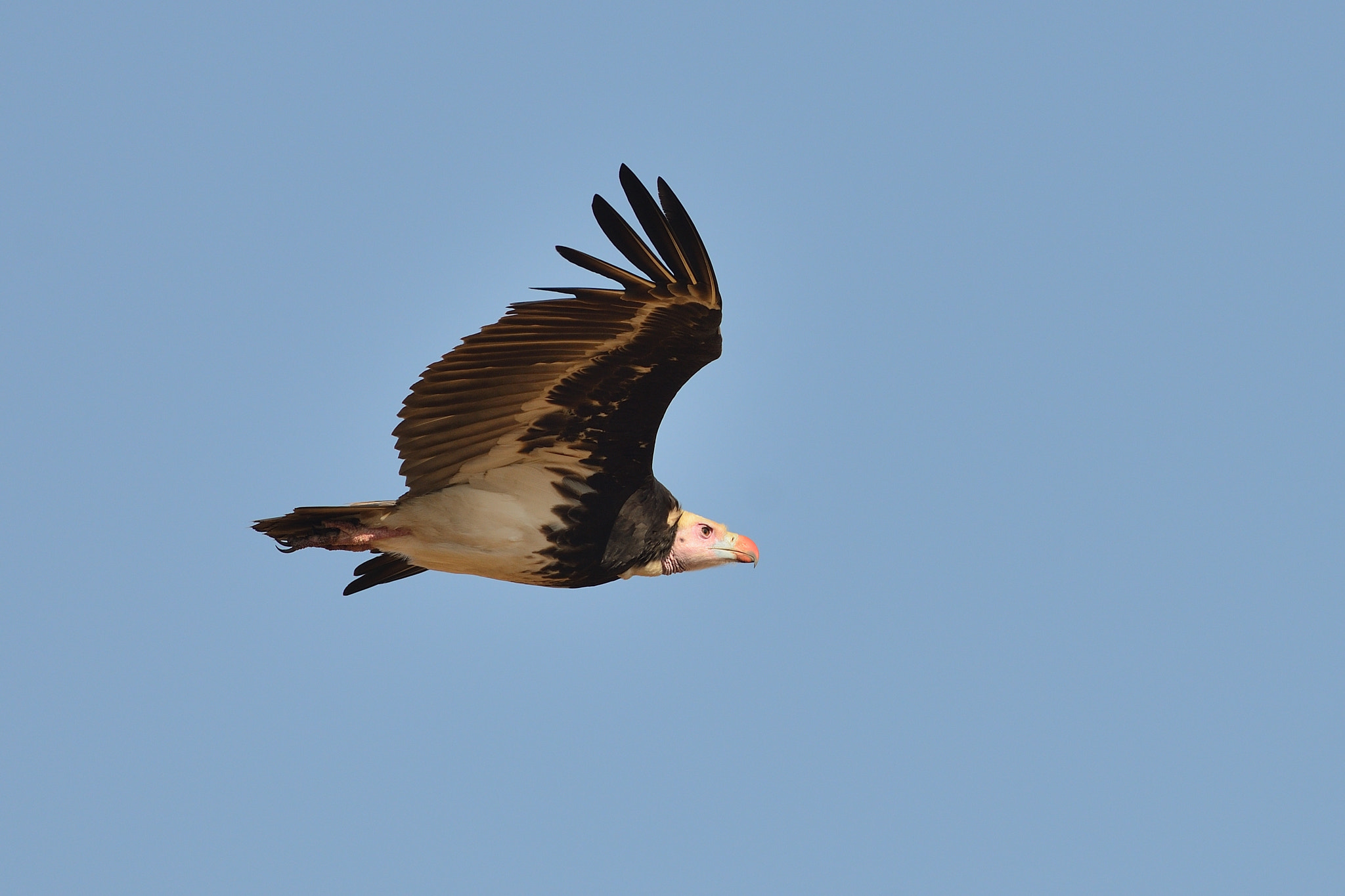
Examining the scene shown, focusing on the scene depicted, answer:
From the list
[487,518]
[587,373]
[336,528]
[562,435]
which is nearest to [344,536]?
[336,528]

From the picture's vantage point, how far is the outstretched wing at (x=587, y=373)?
8391 millimetres

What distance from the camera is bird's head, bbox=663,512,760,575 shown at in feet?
34.7

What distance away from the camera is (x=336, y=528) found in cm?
962

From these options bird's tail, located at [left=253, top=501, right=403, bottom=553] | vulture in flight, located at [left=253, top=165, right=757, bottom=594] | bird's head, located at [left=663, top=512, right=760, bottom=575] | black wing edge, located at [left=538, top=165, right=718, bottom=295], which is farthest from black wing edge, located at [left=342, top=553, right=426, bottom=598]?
black wing edge, located at [left=538, top=165, right=718, bottom=295]

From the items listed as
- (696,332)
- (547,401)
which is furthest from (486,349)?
(696,332)

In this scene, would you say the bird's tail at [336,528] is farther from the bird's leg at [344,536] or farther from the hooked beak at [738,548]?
the hooked beak at [738,548]

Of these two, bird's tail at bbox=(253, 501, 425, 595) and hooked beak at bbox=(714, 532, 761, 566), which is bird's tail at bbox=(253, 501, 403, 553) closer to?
bird's tail at bbox=(253, 501, 425, 595)

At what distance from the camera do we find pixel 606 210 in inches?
324

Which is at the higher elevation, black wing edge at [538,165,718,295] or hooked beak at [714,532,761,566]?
black wing edge at [538,165,718,295]

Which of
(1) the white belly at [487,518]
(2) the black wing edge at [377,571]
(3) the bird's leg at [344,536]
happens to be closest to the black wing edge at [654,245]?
(1) the white belly at [487,518]

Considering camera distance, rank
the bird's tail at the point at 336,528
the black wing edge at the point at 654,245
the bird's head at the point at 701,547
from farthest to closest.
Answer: the bird's head at the point at 701,547, the bird's tail at the point at 336,528, the black wing edge at the point at 654,245

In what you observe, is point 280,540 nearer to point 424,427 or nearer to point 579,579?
point 424,427

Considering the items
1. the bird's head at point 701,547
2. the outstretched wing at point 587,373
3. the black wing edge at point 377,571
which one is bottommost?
the black wing edge at point 377,571

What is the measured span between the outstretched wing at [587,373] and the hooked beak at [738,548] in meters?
1.18
